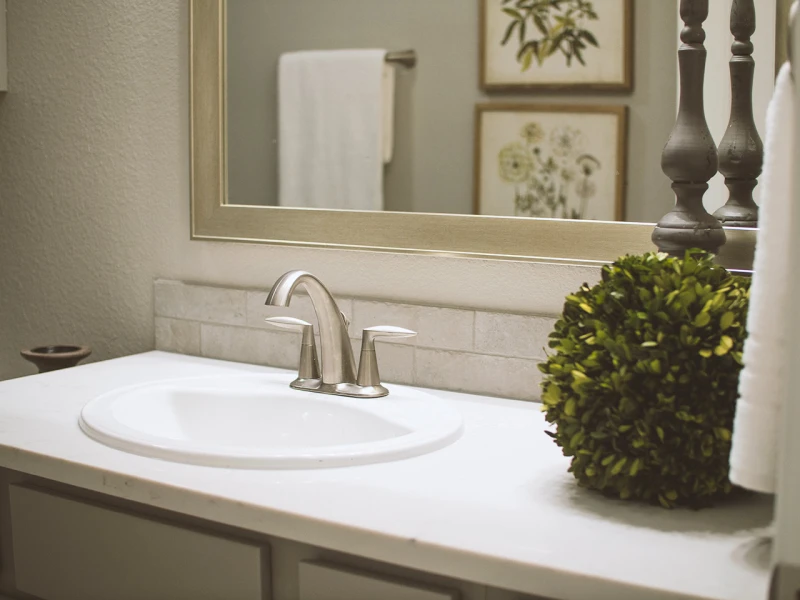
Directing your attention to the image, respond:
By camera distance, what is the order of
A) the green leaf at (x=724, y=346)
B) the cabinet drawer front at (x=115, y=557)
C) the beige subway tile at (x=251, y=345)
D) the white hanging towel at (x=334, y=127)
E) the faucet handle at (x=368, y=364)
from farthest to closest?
the beige subway tile at (x=251, y=345) < the white hanging towel at (x=334, y=127) < the faucet handle at (x=368, y=364) < the cabinet drawer front at (x=115, y=557) < the green leaf at (x=724, y=346)

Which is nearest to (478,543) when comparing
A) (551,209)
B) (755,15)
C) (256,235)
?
(551,209)

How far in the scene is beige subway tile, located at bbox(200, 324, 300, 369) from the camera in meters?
1.51

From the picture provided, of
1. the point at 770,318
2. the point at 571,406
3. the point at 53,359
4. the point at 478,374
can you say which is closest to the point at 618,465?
the point at 571,406

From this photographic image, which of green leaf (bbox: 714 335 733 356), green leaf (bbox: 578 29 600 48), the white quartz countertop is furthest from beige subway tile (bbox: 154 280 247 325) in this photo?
green leaf (bbox: 714 335 733 356)

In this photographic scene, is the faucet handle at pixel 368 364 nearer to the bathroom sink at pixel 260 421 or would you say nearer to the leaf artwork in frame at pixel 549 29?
the bathroom sink at pixel 260 421

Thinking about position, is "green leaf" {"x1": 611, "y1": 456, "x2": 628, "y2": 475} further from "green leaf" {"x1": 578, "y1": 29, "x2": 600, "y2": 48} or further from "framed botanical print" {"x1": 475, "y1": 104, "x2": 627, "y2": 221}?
"green leaf" {"x1": 578, "y1": 29, "x2": 600, "y2": 48}

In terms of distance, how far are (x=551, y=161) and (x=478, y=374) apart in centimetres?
32

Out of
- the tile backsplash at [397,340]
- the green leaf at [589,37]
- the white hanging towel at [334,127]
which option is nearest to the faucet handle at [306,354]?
the tile backsplash at [397,340]

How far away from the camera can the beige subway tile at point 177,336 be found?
161cm

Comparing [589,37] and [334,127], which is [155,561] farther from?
[589,37]

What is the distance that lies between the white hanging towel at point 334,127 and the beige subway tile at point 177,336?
1.00 ft

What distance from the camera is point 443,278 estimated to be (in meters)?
1.35

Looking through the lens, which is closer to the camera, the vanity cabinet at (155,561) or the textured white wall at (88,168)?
the vanity cabinet at (155,561)

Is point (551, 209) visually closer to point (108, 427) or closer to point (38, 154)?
point (108, 427)
